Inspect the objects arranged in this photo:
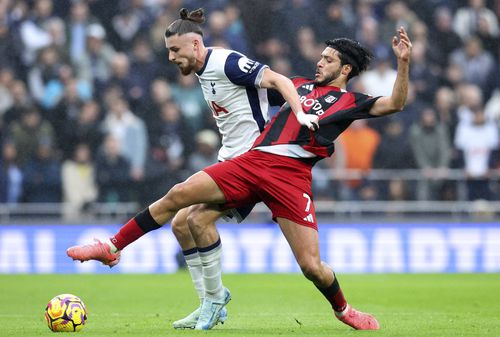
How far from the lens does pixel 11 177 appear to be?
18453 millimetres

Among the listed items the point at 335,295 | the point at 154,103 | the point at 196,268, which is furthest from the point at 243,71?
the point at 154,103

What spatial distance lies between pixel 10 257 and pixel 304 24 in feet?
22.9

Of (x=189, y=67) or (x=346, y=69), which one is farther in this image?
(x=346, y=69)

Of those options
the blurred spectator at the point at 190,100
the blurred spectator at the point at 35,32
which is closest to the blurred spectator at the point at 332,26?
the blurred spectator at the point at 190,100

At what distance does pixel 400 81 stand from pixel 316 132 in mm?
898

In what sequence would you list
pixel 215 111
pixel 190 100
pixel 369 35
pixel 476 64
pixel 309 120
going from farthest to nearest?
pixel 476 64
pixel 369 35
pixel 190 100
pixel 215 111
pixel 309 120

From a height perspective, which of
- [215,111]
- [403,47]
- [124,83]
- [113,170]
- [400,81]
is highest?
[403,47]

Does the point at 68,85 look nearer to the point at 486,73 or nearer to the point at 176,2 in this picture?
the point at 176,2

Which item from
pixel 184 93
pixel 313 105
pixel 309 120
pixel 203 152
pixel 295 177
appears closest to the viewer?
pixel 309 120

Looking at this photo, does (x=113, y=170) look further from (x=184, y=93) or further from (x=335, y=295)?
(x=335, y=295)

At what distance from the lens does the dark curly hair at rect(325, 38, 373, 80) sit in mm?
9398

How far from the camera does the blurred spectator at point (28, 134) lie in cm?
1855

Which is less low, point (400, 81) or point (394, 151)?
point (400, 81)

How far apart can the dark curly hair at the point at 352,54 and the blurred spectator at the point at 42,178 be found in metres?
9.96
